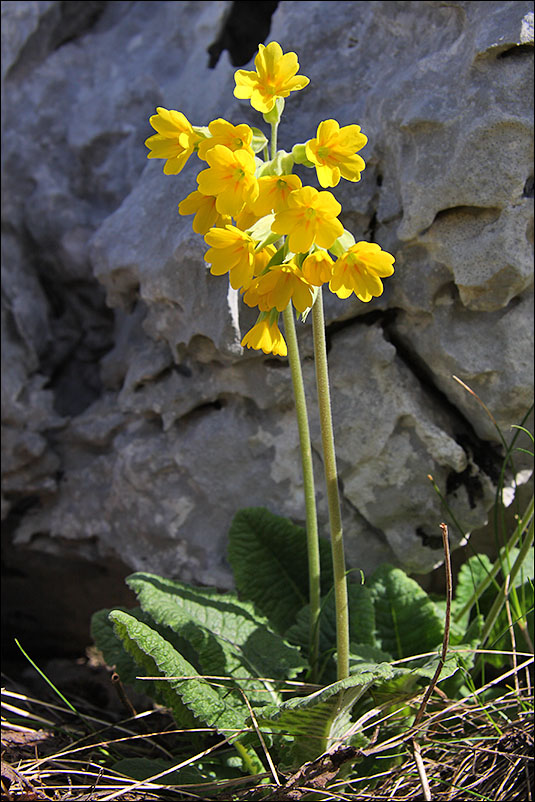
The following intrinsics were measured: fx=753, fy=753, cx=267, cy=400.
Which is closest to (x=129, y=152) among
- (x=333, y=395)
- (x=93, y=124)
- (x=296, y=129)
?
(x=93, y=124)

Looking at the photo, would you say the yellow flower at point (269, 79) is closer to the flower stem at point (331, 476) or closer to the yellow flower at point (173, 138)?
the yellow flower at point (173, 138)

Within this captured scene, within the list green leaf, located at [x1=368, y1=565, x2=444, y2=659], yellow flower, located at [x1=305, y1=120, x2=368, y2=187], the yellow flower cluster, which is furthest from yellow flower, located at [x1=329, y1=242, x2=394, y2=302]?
green leaf, located at [x1=368, y1=565, x2=444, y2=659]

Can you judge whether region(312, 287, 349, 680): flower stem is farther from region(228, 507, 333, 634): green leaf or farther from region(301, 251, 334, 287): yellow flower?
region(228, 507, 333, 634): green leaf

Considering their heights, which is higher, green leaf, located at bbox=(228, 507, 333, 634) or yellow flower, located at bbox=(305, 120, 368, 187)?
yellow flower, located at bbox=(305, 120, 368, 187)

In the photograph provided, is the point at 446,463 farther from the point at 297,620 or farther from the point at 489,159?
the point at 489,159

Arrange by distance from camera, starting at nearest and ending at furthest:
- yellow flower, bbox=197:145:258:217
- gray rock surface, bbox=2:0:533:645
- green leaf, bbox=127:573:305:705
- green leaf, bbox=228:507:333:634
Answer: yellow flower, bbox=197:145:258:217 < green leaf, bbox=127:573:305:705 < gray rock surface, bbox=2:0:533:645 < green leaf, bbox=228:507:333:634

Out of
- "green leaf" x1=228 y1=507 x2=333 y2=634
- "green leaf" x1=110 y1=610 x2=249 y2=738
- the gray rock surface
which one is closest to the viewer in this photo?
"green leaf" x1=110 y1=610 x2=249 y2=738

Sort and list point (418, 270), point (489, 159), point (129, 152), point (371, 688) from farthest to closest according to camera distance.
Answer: point (129, 152), point (418, 270), point (489, 159), point (371, 688)
